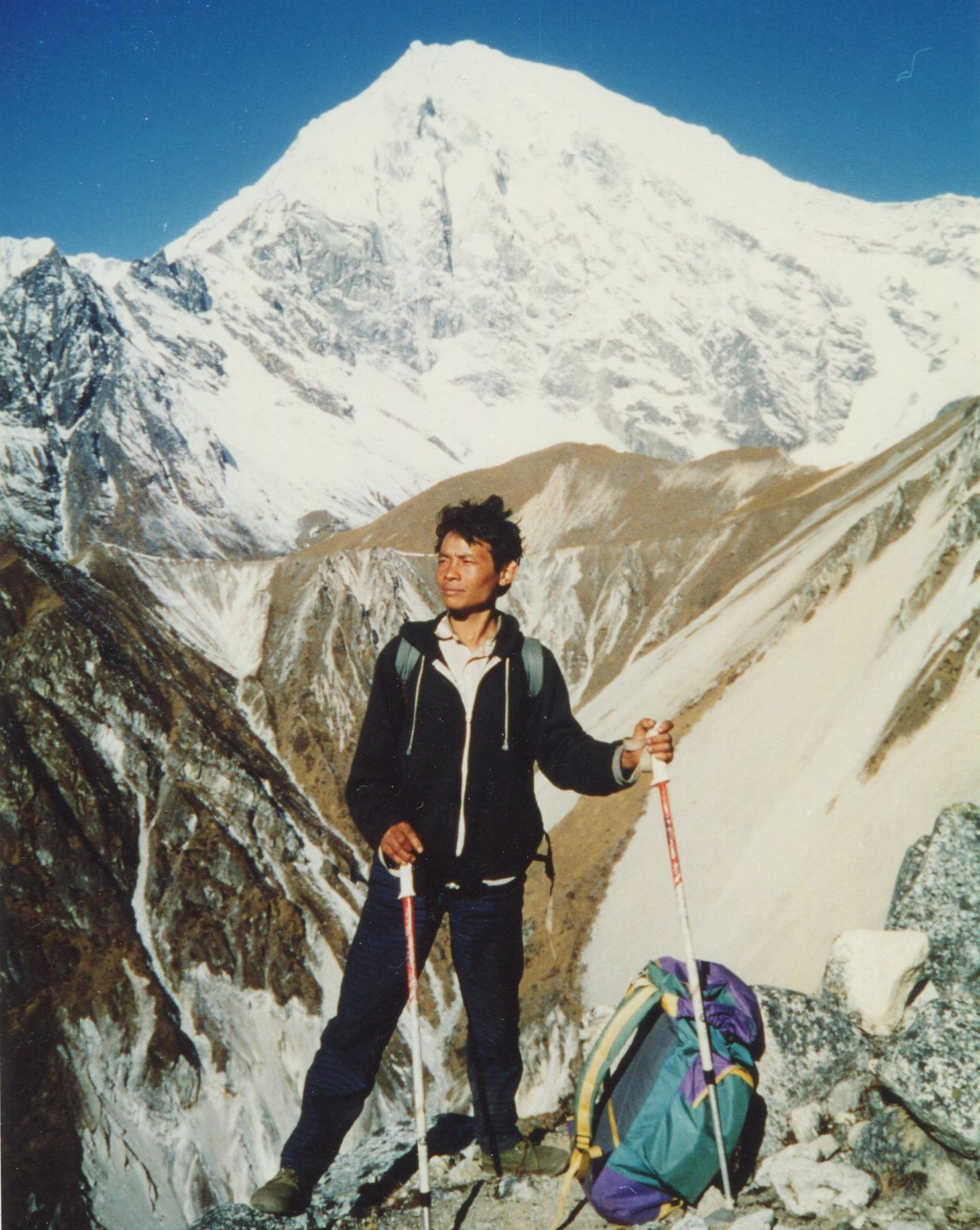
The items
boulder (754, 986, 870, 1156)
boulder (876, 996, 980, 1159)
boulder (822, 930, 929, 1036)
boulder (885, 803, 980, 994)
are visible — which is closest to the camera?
boulder (876, 996, 980, 1159)

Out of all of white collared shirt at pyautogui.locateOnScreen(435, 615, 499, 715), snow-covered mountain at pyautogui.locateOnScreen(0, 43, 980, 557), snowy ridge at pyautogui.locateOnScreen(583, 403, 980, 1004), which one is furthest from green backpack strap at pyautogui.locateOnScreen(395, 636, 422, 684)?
snow-covered mountain at pyautogui.locateOnScreen(0, 43, 980, 557)

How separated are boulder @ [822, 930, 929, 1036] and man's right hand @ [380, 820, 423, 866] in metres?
2.49

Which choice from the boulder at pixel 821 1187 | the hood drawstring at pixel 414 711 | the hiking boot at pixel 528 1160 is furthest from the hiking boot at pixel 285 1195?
the boulder at pixel 821 1187

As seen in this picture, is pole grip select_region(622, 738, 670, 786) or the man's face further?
the man's face

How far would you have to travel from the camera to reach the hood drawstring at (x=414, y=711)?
3828 mm

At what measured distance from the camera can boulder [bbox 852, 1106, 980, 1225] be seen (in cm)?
333

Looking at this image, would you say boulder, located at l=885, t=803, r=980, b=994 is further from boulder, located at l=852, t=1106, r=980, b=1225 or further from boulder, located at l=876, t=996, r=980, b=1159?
boulder, located at l=852, t=1106, r=980, b=1225

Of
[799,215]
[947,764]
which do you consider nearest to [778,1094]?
[947,764]

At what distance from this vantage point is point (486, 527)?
3.94 metres

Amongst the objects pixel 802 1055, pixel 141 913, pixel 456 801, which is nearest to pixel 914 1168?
pixel 802 1055

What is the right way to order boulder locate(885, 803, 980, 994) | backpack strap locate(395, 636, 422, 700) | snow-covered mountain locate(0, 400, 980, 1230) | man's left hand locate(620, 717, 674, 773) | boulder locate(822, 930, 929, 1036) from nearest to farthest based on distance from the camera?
man's left hand locate(620, 717, 674, 773) < backpack strap locate(395, 636, 422, 700) < boulder locate(822, 930, 929, 1036) < boulder locate(885, 803, 980, 994) < snow-covered mountain locate(0, 400, 980, 1230)

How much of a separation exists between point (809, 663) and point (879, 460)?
22.2 m

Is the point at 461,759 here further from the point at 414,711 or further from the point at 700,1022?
the point at 700,1022

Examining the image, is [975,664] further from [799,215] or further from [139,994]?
[799,215]
